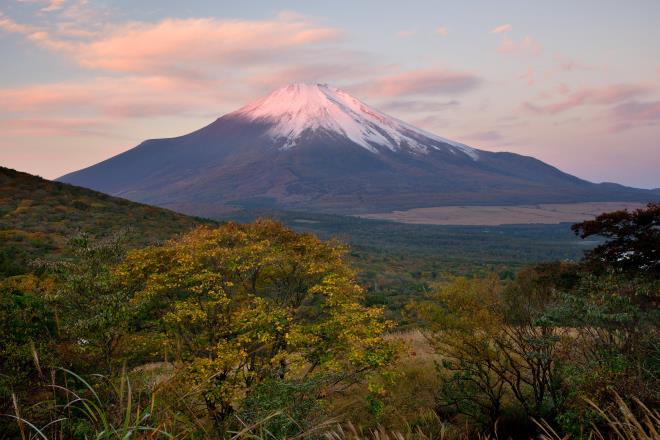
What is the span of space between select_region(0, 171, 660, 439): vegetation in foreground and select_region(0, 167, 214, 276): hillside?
15.2m

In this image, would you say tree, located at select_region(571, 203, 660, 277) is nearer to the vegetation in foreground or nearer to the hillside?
the vegetation in foreground

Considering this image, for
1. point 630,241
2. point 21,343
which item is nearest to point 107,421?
point 21,343

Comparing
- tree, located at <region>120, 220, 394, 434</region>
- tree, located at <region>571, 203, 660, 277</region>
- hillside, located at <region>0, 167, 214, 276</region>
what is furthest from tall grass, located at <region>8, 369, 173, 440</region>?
hillside, located at <region>0, 167, 214, 276</region>

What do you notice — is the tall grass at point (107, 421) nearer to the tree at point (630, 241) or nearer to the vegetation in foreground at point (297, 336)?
the vegetation in foreground at point (297, 336)

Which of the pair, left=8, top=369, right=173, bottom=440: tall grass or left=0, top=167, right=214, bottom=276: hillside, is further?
left=0, top=167, right=214, bottom=276: hillside

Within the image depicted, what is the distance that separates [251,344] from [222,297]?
65.4 inches

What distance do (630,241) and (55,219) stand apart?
1691 inches

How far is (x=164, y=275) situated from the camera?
13.0 meters

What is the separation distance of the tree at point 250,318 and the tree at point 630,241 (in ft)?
32.8

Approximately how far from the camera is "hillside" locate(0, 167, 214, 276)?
31094mm

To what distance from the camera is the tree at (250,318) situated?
12.0 metres

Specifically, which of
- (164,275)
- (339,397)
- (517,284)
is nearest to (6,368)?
(164,275)

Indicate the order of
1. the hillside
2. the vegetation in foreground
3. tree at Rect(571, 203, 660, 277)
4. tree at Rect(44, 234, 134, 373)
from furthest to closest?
the hillside, tree at Rect(571, 203, 660, 277), tree at Rect(44, 234, 134, 373), the vegetation in foreground

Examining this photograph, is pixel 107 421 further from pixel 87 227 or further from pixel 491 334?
pixel 87 227
